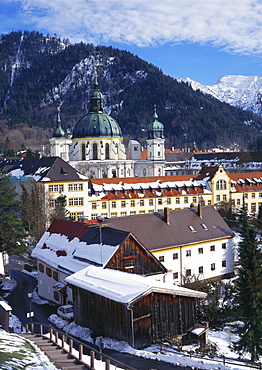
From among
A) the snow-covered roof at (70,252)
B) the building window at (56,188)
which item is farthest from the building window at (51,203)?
the snow-covered roof at (70,252)

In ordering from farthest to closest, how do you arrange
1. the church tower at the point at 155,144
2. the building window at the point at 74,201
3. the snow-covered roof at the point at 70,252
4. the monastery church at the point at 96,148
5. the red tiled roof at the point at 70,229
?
the church tower at the point at 155,144
the monastery church at the point at 96,148
the building window at the point at 74,201
the red tiled roof at the point at 70,229
the snow-covered roof at the point at 70,252

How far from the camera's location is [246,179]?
77875mm

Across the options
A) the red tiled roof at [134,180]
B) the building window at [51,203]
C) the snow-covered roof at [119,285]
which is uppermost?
the red tiled roof at [134,180]

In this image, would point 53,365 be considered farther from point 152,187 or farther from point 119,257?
point 152,187

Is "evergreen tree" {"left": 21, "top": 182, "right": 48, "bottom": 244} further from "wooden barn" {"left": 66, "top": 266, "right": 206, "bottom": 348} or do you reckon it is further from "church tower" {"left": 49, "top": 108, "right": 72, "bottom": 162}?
"church tower" {"left": 49, "top": 108, "right": 72, "bottom": 162}

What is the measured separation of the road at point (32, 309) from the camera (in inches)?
860

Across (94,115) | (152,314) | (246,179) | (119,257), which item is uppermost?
(94,115)

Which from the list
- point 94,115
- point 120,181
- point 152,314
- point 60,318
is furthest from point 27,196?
point 94,115

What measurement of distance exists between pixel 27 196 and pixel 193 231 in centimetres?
2725

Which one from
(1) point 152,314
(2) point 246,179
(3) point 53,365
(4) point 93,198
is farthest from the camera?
(2) point 246,179

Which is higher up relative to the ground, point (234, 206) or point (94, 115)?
point (94, 115)

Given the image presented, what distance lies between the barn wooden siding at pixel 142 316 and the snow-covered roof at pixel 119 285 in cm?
53

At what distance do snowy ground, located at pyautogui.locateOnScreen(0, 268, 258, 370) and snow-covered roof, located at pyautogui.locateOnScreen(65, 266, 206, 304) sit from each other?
265cm

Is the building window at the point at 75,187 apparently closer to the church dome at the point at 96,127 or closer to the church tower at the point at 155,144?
the church dome at the point at 96,127
